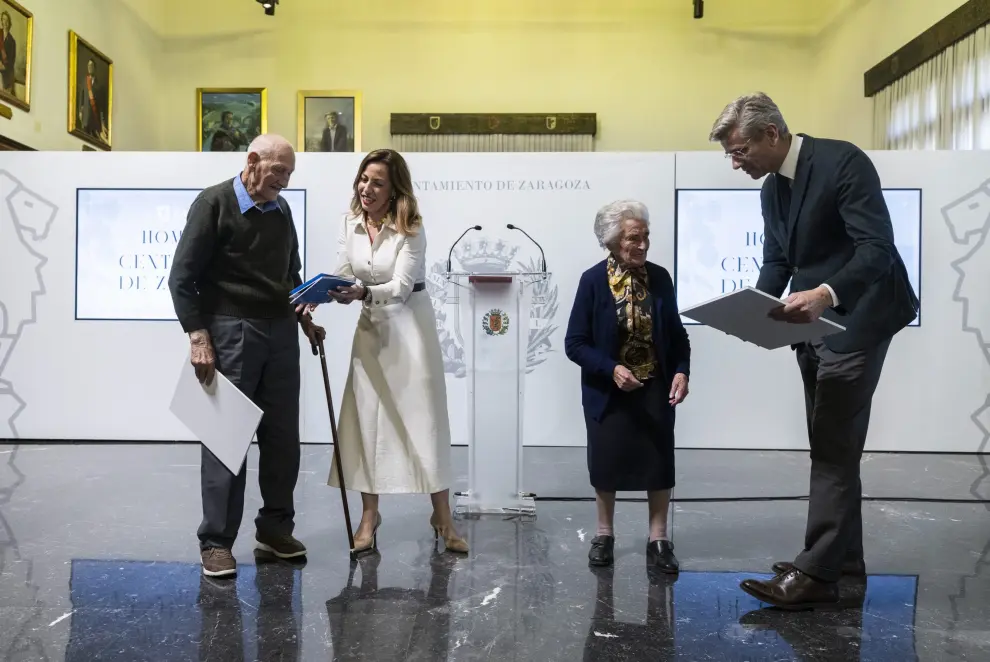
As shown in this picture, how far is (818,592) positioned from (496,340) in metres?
1.79

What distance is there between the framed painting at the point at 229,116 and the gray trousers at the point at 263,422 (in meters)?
8.63

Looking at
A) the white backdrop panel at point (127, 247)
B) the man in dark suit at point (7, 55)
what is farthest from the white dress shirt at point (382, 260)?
the man in dark suit at point (7, 55)

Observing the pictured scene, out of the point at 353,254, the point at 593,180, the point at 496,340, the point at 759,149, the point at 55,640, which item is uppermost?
the point at 593,180

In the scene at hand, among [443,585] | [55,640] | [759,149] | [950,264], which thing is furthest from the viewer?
[950,264]

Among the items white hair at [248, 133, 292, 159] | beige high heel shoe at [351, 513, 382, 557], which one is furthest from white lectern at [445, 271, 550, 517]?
white hair at [248, 133, 292, 159]

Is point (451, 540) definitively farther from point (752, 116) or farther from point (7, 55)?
point (7, 55)

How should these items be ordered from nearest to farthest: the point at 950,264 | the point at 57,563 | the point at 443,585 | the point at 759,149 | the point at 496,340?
the point at 759,149 → the point at 443,585 → the point at 57,563 → the point at 496,340 → the point at 950,264

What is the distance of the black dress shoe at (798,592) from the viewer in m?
2.54

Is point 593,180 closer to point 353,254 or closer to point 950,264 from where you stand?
point 950,264

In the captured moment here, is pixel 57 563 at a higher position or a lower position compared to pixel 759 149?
lower

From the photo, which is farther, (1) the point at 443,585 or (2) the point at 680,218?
(2) the point at 680,218

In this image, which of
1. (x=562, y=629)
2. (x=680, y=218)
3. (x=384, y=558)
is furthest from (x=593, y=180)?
(x=562, y=629)

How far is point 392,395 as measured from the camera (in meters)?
3.05

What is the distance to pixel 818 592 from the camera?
2.55 metres
